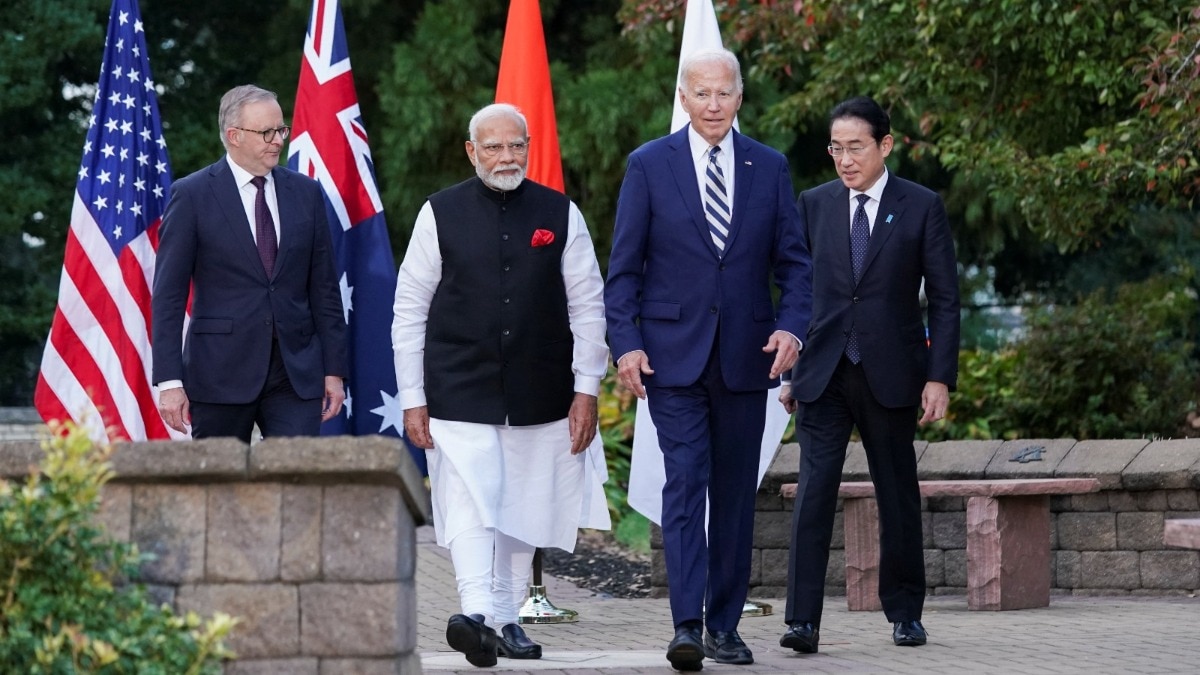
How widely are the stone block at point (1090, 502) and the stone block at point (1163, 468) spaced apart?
0.47 feet

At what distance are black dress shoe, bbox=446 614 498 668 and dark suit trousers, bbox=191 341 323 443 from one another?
88 centimetres

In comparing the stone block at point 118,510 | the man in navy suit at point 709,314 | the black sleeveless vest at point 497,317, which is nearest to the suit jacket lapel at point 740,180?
the man in navy suit at point 709,314

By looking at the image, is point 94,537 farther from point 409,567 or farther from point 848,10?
point 848,10

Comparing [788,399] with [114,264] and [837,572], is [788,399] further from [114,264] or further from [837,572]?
[114,264]

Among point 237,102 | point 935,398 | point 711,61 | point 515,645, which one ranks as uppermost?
point 711,61

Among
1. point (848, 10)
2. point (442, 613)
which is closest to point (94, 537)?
point (442, 613)

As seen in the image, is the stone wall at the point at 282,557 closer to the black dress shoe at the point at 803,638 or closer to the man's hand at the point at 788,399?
the black dress shoe at the point at 803,638

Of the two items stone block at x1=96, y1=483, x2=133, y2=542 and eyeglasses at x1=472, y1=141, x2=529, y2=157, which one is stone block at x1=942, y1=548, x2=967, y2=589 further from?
stone block at x1=96, y1=483, x2=133, y2=542

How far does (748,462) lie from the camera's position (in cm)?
603

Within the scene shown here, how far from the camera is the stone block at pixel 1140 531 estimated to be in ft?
28.5

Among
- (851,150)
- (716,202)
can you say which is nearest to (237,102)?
(716,202)

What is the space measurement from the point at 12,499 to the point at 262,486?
1.83ft

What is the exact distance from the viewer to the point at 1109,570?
8.83m

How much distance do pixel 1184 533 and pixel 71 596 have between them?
2.67 m
